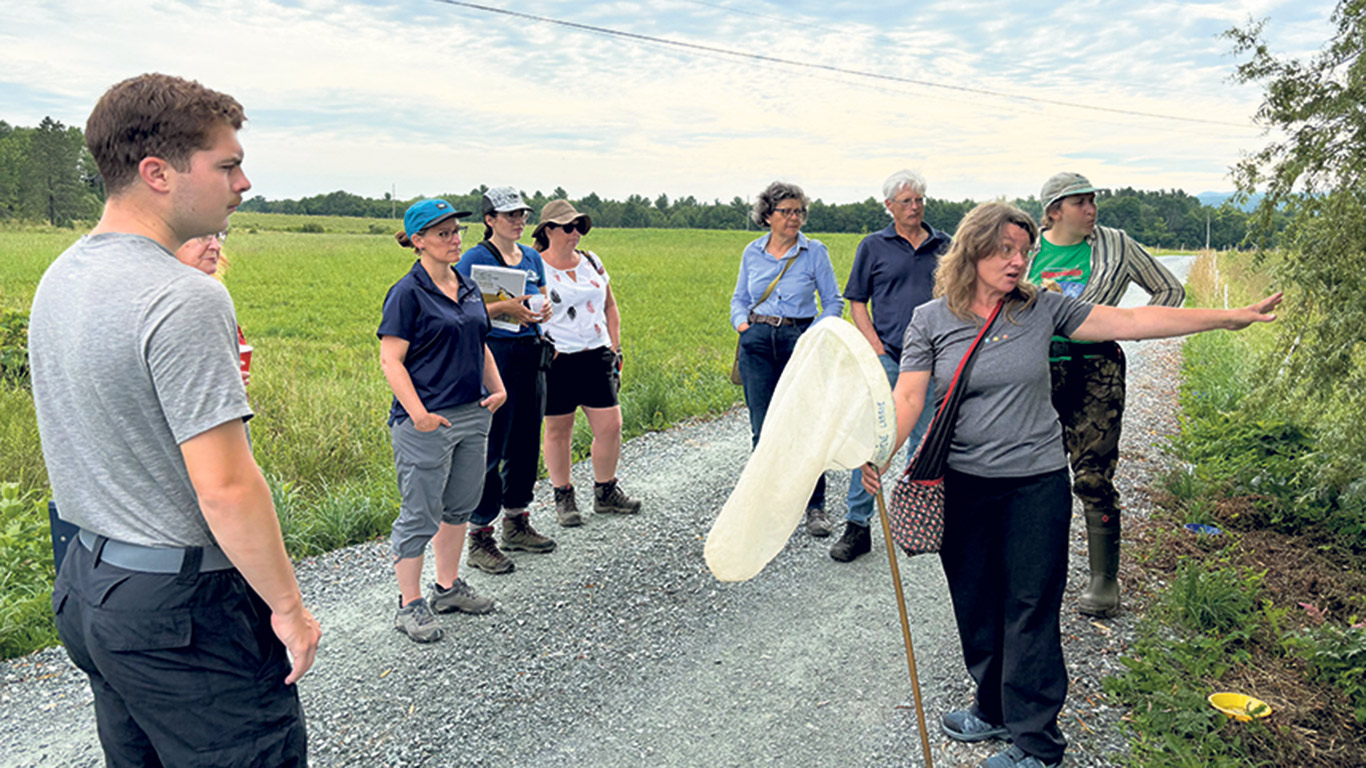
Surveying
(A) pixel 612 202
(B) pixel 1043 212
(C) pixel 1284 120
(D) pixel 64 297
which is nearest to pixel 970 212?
(B) pixel 1043 212

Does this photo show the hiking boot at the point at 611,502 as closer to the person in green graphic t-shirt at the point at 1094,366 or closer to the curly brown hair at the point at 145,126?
the person in green graphic t-shirt at the point at 1094,366

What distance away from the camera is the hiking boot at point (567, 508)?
546 centimetres

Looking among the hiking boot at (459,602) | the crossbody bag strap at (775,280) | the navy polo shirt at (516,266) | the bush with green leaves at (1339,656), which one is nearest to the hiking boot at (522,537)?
the hiking boot at (459,602)

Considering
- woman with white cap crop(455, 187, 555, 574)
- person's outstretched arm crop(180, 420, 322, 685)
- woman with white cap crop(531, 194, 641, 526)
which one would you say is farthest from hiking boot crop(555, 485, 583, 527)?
person's outstretched arm crop(180, 420, 322, 685)

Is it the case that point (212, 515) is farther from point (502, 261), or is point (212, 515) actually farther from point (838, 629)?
point (502, 261)

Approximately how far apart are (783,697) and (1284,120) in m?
3.52

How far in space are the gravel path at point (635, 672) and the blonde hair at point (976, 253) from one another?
1650 mm

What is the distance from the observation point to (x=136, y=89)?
1724 millimetres

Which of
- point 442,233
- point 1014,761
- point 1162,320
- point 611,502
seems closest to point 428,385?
point 442,233

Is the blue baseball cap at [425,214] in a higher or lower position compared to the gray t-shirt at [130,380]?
higher

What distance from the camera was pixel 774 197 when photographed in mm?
5324

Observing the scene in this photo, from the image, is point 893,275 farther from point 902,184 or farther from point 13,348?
point 13,348

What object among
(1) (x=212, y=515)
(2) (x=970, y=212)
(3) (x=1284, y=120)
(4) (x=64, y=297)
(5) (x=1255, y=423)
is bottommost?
(5) (x=1255, y=423)

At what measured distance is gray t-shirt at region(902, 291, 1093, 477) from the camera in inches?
115
